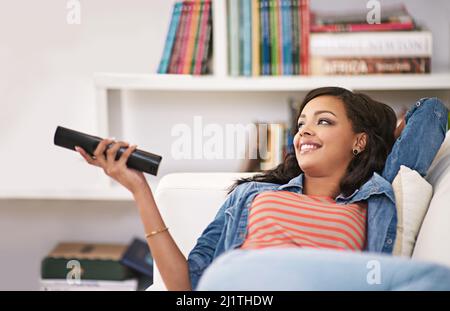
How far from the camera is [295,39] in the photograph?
2150mm

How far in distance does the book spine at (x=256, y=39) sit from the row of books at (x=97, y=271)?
31.0 inches

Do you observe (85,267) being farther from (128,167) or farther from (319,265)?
(319,265)

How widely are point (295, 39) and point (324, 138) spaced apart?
842 millimetres

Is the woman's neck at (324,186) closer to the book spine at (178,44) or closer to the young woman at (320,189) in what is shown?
the young woman at (320,189)

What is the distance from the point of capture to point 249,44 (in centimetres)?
216

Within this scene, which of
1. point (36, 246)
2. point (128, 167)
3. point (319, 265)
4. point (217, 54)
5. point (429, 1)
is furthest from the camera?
point (36, 246)

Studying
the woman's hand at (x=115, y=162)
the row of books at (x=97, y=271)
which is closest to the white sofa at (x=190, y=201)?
the woman's hand at (x=115, y=162)

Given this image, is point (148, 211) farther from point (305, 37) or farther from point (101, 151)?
point (305, 37)

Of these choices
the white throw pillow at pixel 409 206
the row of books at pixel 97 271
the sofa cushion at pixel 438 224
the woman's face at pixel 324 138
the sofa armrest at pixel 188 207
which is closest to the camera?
the sofa cushion at pixel 438 224

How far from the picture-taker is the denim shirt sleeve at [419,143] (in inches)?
53.1

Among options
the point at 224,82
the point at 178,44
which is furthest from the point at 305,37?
the point at 178,44

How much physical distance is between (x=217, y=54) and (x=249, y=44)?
11 centimetres
